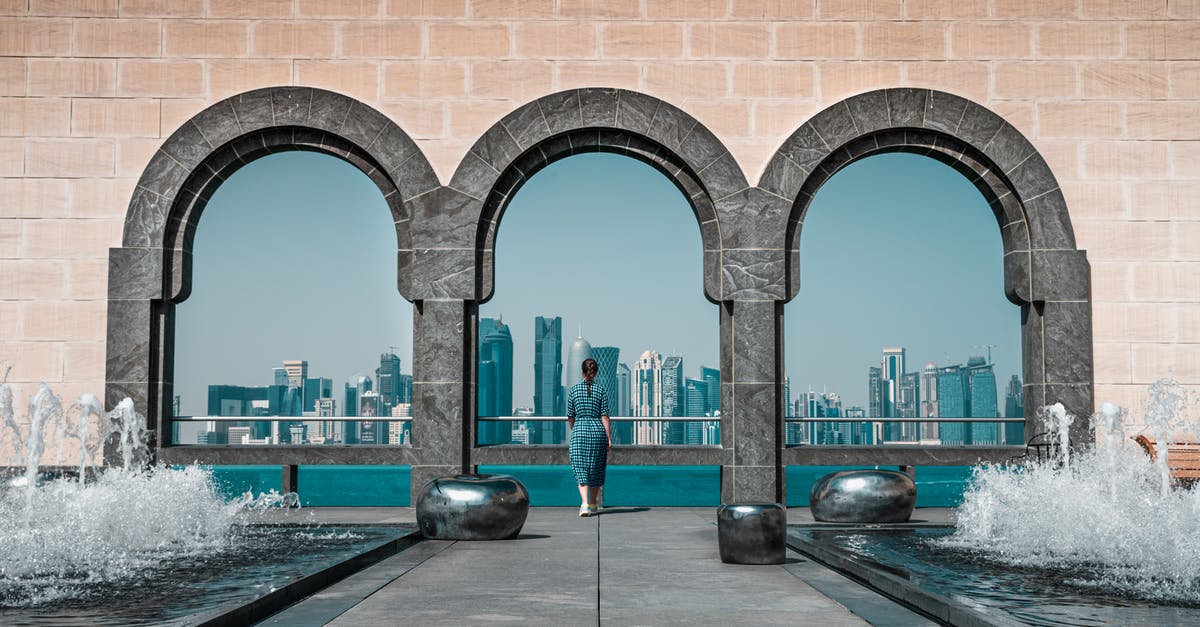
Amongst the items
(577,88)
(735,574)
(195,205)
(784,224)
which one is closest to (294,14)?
(195,205)

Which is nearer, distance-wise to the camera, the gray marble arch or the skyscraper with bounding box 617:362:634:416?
the gray marble arch

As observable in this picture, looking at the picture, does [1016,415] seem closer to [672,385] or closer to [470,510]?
[470,510]

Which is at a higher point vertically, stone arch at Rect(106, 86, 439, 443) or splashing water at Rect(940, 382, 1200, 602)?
stone arch at Rect(106, 86, 439, 443)

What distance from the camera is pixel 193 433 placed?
16.0 metres

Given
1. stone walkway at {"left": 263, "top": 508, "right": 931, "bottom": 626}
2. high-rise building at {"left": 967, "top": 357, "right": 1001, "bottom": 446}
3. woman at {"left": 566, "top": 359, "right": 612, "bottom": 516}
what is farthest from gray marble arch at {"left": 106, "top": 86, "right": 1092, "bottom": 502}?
high-rise building at {"left": 967, "top": 357, "right": 1001, "bottom": 446}

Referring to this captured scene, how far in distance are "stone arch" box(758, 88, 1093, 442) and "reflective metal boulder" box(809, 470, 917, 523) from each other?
12.4 ft

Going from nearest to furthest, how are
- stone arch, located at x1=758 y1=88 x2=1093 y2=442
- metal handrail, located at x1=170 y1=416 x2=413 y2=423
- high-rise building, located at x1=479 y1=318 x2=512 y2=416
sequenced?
metal handrail, located at x1=170 y1=416 x2=413 y2=423
stone arch, located at x1=758 y1=88 x2=1093 y2=442
high-rise building, located at x1=479 y1=318 x2=512 y2=416

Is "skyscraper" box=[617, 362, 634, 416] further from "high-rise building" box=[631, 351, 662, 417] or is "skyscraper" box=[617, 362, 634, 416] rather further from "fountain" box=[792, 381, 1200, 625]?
"fountain" box=[792, 381, 1200, 625]

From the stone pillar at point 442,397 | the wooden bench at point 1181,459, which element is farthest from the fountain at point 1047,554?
the stone pillar at point 442,397

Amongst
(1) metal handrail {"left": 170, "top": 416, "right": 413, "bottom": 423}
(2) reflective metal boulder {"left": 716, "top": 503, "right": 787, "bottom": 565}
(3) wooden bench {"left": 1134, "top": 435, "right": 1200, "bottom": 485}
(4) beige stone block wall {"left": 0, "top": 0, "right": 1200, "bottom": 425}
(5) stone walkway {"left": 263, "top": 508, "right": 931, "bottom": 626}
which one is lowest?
(5) stone walkway {"left": 263, "top": 508, "right": 931, "bottom": 626}

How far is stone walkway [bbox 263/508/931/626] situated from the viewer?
22.1ft

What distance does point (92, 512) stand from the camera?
9719 mm

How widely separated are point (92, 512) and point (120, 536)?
302 millimetres

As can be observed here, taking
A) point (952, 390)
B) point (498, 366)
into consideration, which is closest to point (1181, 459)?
point (498, 366)
